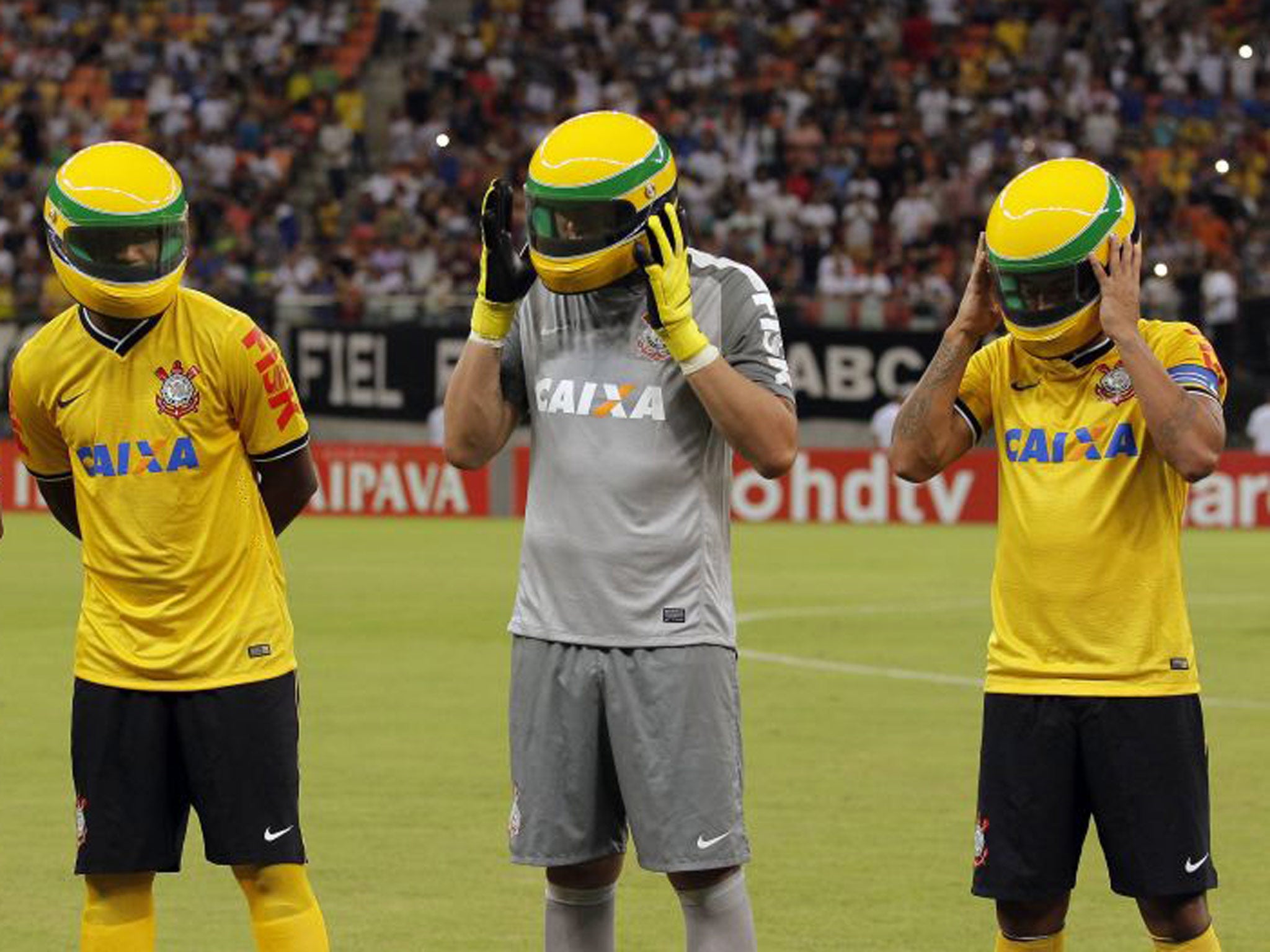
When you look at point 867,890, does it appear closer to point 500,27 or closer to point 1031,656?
point 1031,656

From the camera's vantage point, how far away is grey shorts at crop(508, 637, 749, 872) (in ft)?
19.3

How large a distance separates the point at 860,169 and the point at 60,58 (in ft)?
36.6

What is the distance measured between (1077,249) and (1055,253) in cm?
5

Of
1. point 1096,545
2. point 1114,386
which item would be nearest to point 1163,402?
point 1114,386

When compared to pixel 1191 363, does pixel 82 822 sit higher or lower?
lower

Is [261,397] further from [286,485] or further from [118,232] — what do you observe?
[118,232]

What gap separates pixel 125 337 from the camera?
6301 mm

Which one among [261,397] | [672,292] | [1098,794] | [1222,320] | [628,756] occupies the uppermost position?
[672,292]

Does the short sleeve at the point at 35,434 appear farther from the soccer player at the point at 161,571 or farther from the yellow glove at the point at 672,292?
the yellow glove at the point at 672,292

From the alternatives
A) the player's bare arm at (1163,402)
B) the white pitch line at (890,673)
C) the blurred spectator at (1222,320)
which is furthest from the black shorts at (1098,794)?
the blurred spectator at (1222,320)

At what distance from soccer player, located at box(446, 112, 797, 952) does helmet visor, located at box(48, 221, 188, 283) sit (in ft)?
2.60

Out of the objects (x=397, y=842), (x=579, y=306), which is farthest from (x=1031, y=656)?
(x=397, y=842)

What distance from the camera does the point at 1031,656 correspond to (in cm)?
607

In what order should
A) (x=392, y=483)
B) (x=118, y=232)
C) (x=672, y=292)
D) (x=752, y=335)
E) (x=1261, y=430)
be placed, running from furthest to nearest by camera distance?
1. (x=392, y=483)
2. (x=1261, y=430)
3. (x=118, y=232)
4. (x=752, y=335)
5. (x=672, y=292)
